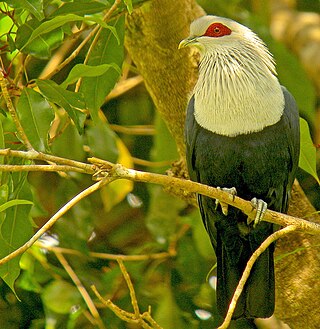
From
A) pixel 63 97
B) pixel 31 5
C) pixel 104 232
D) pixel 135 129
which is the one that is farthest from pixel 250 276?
pixel 104 232

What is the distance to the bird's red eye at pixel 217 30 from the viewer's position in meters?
3.50

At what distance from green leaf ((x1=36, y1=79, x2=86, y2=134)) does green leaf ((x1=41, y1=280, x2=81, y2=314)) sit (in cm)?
132

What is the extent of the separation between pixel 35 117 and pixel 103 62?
54cm

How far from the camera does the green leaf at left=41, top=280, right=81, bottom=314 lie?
157 inches

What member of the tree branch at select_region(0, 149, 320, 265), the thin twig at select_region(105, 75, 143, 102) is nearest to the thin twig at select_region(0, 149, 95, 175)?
the tree branch at select_region(0, 149, 320, 265)

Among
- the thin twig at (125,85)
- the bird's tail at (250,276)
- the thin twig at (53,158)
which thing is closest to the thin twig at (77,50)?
the thin twig at (53,158)

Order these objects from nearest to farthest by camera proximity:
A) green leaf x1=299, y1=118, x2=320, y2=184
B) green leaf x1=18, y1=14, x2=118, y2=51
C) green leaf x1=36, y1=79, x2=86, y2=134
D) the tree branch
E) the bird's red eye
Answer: the tree branch
green leaf x1=18, y1=14, x2=118, y2=51
green leaf x1=36, y1=79, x2=86, y2=134
green leaf x1=299, y1=118, x2=320, y2=184
the bird's red eye

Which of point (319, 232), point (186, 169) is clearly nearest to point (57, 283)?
point (186, 169)

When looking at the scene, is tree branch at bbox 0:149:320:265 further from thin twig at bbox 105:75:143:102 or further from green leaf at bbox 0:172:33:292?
thin twig at bbox 105:75:143:102

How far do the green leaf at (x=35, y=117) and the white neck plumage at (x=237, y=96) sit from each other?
0.70m

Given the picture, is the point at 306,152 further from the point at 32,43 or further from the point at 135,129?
the point at 135,129

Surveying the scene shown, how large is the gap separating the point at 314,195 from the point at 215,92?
1.47 meters

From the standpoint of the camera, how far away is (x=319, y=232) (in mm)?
2762

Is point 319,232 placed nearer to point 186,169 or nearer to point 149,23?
point 186,169
